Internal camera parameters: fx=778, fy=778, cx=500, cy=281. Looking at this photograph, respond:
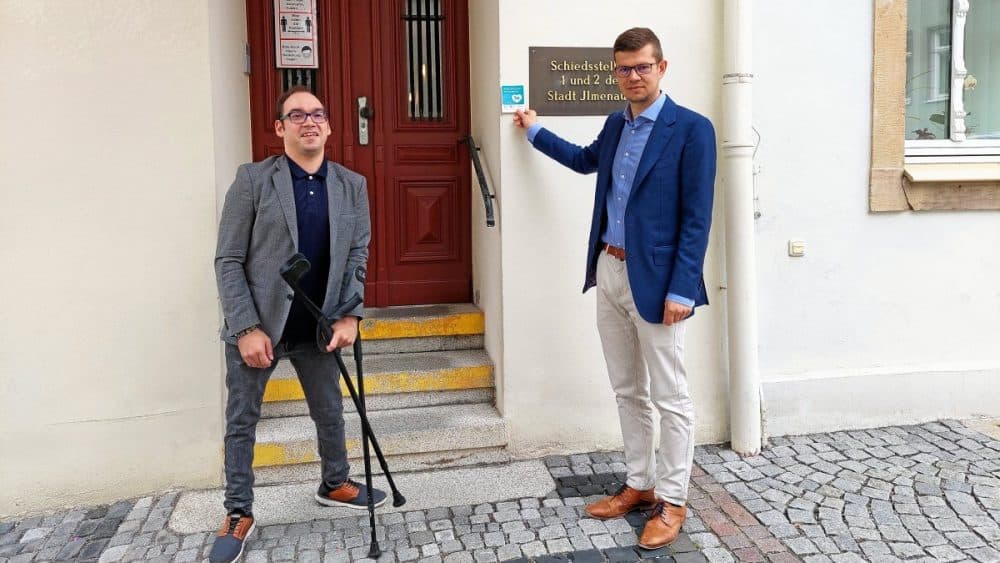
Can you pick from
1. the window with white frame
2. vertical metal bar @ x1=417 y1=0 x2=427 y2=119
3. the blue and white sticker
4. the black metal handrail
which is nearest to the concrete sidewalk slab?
the black metal handrail

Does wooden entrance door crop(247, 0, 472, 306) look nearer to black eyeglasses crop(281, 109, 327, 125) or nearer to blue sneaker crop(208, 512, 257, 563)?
black eyeglasses crop(281, 109, 327, 125)

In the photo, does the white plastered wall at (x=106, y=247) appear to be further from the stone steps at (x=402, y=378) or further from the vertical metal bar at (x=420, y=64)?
the vertical metal bar at (x=420, y=64)

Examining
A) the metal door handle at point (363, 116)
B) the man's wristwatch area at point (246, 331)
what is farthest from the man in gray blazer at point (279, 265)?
the metal door handle at point (363, 116)

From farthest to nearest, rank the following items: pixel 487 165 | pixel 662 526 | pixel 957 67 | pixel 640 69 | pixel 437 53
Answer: pixel 437 53
pixel 957 67
pixel 487 165
pixel 662 526
pixel 640 69

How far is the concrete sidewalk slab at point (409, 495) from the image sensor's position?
3.70m

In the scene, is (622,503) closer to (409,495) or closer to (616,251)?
(409,495)

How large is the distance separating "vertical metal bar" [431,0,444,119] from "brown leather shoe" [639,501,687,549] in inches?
117

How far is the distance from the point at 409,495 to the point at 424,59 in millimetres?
2841

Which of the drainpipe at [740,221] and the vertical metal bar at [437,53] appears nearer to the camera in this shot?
the drainpipe at [740,221]

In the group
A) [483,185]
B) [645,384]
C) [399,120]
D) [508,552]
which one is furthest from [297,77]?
[508,552]

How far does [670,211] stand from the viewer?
3.35 m

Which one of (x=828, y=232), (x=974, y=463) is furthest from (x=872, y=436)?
(x=828, y=232)

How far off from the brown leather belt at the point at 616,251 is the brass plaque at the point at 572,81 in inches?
41.0

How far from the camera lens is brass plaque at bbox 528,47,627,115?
Result: 422cm
